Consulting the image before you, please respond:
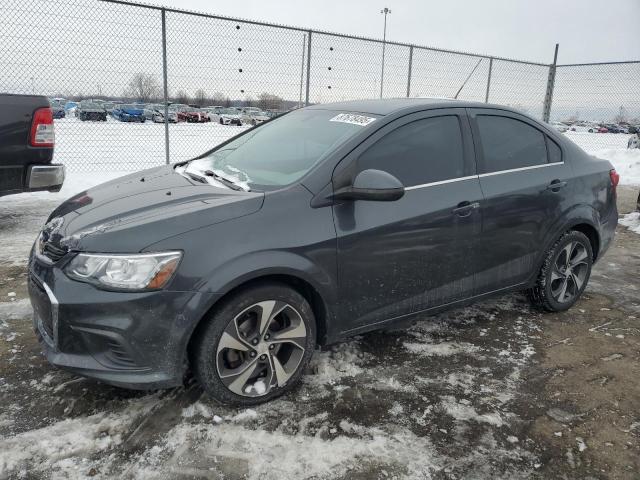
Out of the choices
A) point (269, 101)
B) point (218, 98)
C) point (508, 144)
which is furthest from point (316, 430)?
point (269, 101)

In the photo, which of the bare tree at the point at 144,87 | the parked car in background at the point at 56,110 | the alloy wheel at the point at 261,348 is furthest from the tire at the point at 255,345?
the bare tree at the point at 144,87

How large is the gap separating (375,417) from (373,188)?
1179 millimetres

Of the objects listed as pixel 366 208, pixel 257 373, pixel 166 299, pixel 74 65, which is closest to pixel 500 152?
pixel 366 208

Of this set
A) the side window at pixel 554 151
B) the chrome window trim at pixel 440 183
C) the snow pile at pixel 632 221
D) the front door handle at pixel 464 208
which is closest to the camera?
the chrome window trim at pixel 440 183

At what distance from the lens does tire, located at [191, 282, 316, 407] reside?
7.98 feet

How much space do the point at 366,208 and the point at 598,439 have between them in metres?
1.63

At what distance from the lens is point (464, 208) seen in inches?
123

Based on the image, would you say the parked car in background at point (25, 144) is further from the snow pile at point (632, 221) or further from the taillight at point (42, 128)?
the snow pile at point (632, 221)

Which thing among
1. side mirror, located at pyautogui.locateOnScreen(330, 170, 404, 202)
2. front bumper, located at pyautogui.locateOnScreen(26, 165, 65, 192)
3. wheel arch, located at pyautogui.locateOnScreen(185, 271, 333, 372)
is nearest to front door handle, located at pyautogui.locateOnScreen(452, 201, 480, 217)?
side mirror, located at pyautogui.locateOnScreen(330, 170, 404, 202)

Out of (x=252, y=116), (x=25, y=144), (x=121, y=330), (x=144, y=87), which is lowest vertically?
(x=121, y=330)

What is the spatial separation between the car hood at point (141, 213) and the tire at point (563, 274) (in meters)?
2.39

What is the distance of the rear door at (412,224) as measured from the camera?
276 centimetres

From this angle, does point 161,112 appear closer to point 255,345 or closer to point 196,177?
point 196,177

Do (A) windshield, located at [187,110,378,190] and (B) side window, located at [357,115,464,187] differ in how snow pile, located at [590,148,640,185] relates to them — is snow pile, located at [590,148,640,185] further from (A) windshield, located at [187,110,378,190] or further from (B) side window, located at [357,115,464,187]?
(A) windshield, located at [187,110,378,190]
